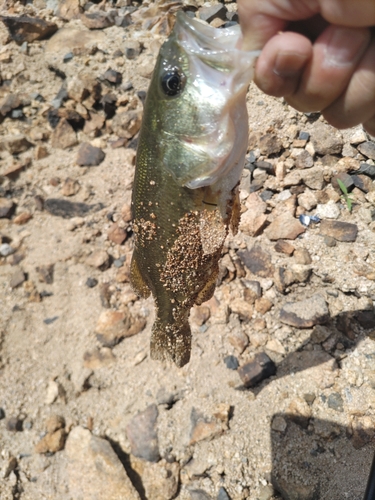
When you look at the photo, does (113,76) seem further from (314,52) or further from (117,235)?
(314,52)

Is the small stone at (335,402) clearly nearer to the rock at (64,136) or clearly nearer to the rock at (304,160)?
the rock at (304,160)

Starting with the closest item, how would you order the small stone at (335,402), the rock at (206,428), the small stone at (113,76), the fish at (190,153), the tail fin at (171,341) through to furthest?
the fish at (190,153) < the tail fin at (171,341) < the small stone at (335,402) < the rock at (206,428) < the small stone at (113,76)

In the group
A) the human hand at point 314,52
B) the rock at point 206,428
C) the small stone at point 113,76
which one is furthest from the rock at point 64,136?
the human hand at point 314,52

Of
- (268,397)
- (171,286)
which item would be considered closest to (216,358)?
(268,397)

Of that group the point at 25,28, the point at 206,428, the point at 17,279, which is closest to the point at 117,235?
the point at 17,279

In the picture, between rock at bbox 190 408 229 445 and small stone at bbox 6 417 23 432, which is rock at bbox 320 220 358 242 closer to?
rock at bbox 190 408 229 445

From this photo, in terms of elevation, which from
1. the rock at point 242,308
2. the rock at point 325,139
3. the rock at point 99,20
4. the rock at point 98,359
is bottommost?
the rock at point 98,359

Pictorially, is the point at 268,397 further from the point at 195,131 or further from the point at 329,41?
the point at 329,41

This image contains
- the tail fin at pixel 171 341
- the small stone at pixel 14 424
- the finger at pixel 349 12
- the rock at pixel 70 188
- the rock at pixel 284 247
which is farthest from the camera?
the rock at pixel 70 188
